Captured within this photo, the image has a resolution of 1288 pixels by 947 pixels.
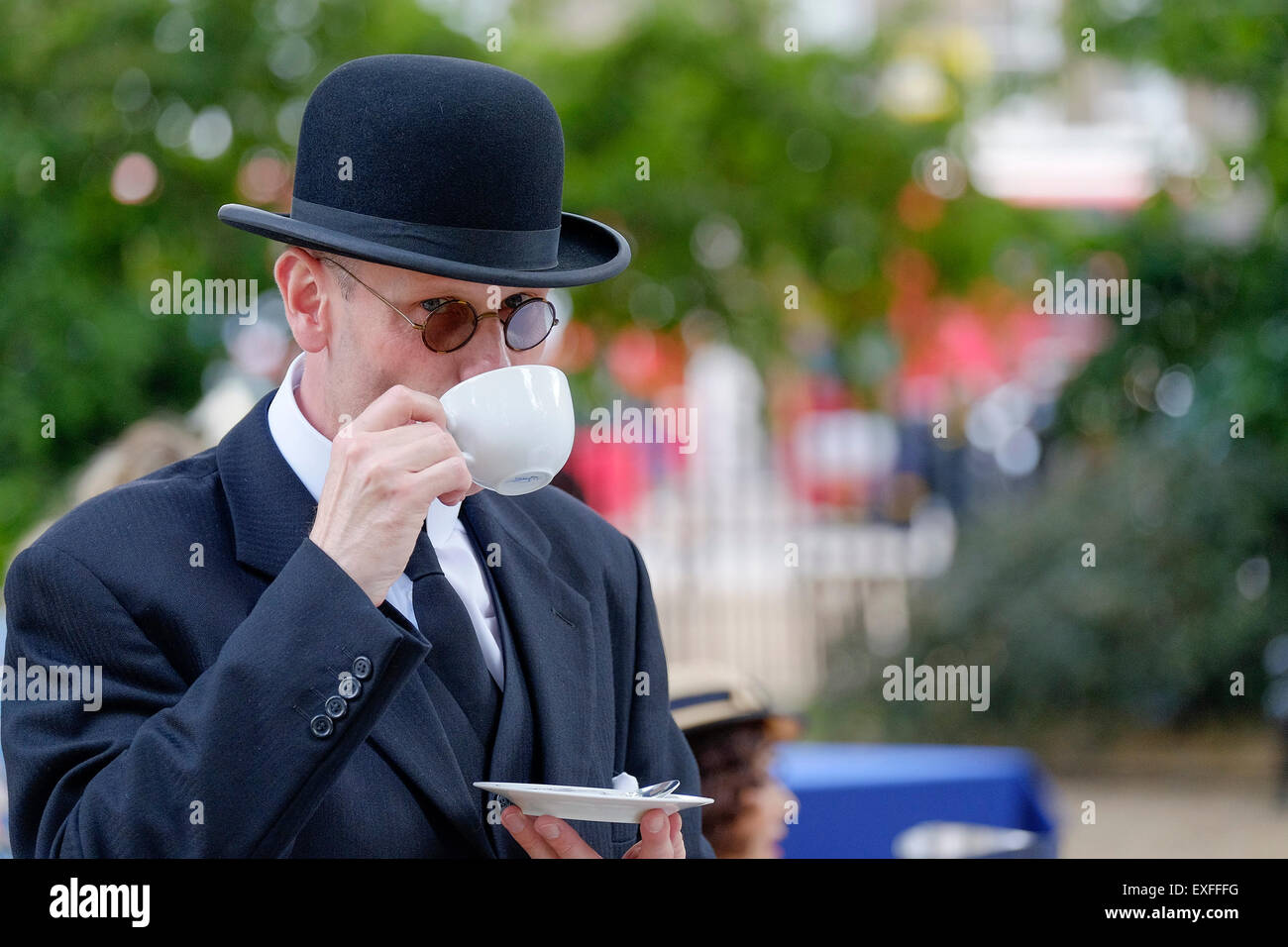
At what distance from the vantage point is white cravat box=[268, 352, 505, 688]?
1880mm

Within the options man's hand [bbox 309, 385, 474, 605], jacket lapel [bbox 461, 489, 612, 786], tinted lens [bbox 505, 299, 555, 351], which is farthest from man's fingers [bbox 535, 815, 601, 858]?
tinted lens [bbox 505, 299, 555, 351]

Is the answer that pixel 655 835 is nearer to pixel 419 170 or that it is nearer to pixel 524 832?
pixel 524 832

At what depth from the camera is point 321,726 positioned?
156 cm

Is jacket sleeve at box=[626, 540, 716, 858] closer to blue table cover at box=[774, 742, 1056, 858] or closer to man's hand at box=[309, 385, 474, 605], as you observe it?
man's hand at box=[309, 385, 474, 605]

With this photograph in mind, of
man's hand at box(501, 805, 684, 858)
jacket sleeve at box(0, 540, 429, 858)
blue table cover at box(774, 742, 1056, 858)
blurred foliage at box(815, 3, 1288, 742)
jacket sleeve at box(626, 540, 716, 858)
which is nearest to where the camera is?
jacket sleeve at box(0, 540, 429, 858)

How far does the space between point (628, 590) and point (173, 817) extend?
0.86 m

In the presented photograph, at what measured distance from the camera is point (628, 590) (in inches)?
87.3

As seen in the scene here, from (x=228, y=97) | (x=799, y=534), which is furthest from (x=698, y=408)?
(x=228, y=97)

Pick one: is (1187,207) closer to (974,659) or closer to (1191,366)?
(1191,366)

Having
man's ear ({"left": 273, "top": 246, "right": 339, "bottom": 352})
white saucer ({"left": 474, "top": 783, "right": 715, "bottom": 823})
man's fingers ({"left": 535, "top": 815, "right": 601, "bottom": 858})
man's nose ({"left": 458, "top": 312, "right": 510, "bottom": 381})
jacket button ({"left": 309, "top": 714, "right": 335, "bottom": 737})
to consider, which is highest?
man's ear ({"left": 273, "top": 246, "right": 339, "bottom": 352})

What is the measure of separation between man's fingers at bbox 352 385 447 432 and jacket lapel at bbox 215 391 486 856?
0.22 metres

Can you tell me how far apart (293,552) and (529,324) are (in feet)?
1.36

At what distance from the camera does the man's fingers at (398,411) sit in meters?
1.65

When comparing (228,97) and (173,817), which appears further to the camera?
(228,97)
